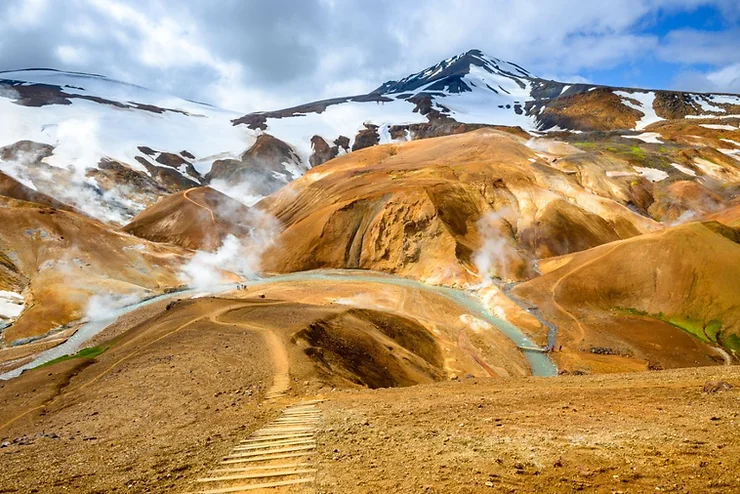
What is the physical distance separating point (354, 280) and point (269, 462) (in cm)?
4645

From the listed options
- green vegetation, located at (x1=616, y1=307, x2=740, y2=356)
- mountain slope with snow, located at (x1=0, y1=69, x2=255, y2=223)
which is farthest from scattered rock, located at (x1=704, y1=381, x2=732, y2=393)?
mountain slope with snow, located at (x1=0, y1=69, x2=255, y2=223)

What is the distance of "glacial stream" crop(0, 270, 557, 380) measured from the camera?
33.3 m

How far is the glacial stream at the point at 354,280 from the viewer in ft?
109

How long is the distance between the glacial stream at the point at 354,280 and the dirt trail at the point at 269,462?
26234 mm

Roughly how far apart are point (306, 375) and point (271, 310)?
12276 millimetres

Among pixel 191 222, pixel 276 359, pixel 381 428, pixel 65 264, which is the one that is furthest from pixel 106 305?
pixel 381 428

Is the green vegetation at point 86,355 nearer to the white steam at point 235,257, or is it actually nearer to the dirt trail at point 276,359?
the dirt trail at point 276,359

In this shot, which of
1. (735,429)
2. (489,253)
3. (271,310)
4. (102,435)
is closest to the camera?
(735,429)

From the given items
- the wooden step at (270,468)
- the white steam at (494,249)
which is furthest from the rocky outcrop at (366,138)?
the wooden step at (270,468)

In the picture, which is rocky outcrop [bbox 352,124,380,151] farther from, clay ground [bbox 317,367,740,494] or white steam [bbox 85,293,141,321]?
clay ground [bbox 317,367,740,494]

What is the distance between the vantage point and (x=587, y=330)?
3909 cm

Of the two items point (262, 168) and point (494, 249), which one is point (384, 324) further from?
point (262, 168)

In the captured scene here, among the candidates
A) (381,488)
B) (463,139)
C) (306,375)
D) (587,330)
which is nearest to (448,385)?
(306,375)

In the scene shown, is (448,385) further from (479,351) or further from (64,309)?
(64,309)
